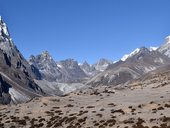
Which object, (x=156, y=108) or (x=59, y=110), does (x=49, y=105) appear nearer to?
(x=59, y=110)

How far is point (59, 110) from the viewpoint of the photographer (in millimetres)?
92562

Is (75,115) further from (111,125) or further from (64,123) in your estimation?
(111,125)

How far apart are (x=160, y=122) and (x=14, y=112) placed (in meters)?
40.1

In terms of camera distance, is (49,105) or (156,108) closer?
(156,108)

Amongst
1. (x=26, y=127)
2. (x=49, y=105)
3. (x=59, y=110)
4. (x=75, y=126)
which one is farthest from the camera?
(x=49, y=105)

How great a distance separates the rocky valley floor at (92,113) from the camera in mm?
71438

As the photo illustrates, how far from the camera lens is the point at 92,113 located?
82812 millimetres

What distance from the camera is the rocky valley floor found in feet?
234

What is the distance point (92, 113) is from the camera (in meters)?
82.8

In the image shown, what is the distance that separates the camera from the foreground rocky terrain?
7146cm

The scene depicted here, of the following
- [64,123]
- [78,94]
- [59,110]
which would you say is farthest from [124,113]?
[78,94]

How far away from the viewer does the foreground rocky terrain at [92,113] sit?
71.5 meters

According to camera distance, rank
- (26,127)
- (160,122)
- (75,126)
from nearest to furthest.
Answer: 1. (160,122)
2. (75,126)
3. (26,127)

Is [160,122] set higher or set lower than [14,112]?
lower
